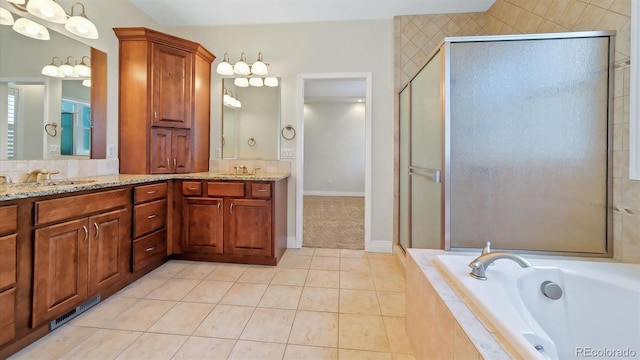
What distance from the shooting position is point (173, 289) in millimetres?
2064

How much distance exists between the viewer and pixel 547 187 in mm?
1494

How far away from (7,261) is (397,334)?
2015 millimetres

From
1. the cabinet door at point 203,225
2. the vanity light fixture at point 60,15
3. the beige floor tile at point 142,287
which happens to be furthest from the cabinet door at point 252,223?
the vanity light fixture at point 60,15

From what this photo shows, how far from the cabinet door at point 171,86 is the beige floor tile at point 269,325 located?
80.1 inches

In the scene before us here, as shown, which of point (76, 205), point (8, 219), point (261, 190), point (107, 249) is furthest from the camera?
point (261, 190)

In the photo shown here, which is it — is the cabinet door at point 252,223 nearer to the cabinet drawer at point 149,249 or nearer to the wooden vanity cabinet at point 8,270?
the cabinet drawer at point 149,249

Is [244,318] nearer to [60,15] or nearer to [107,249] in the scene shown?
[107,249]

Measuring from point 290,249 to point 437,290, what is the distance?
2.15 m

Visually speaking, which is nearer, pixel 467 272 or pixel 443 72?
pixel 467 272

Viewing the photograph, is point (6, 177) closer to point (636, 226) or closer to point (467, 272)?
point (467, 272)

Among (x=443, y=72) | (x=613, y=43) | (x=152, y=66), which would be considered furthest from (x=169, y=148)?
(x=613, y=43)

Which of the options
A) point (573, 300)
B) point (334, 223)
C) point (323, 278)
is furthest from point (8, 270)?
point (334, 223)

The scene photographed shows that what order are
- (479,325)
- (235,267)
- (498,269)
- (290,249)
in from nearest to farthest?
1. (479,325)
2. (498,269)
3. (235,267)
4. (290,249)

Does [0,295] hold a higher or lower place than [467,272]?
lower
